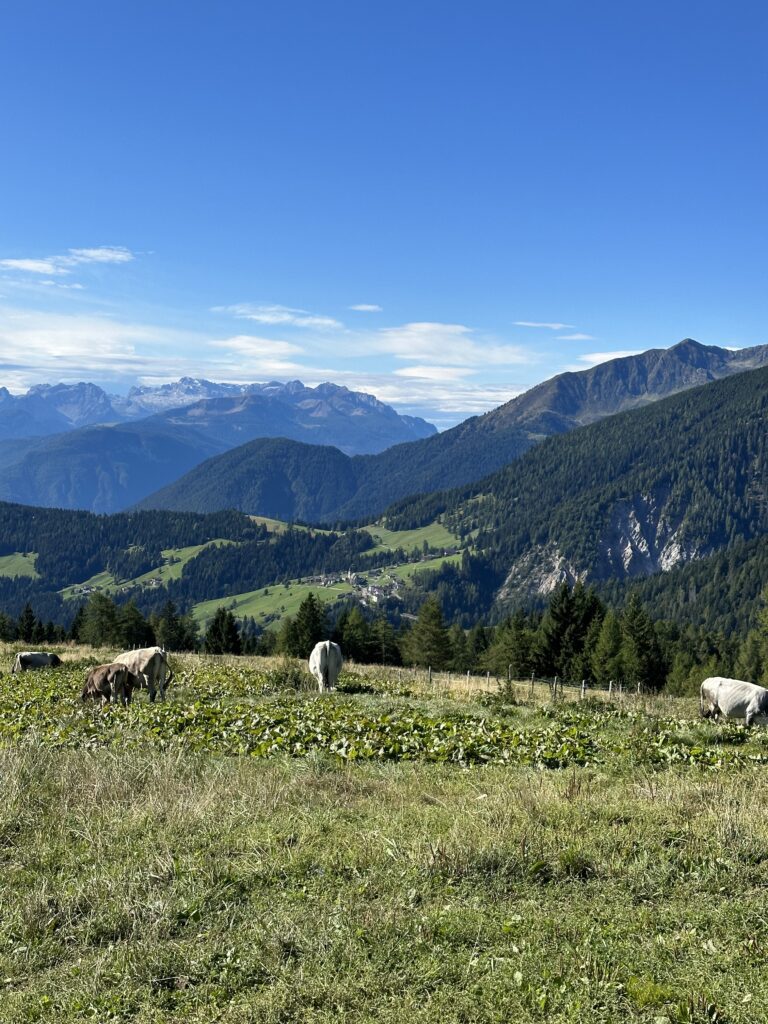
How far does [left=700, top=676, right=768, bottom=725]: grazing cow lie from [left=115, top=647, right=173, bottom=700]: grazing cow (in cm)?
2104

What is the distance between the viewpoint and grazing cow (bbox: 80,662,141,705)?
23906 millimetres

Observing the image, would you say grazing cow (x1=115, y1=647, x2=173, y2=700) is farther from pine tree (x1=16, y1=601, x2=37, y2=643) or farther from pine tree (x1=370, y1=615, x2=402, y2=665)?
pine tree (x1=370, y1=615, x2=402, y2=665)

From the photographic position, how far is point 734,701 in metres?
25.1

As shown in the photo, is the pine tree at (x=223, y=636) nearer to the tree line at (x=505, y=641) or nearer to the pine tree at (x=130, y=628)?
the tree line at (x=505, y=641)

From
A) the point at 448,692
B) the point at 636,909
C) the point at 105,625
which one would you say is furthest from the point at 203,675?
the point at 105,625

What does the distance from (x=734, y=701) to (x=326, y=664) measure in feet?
52.4

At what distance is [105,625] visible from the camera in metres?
96.9

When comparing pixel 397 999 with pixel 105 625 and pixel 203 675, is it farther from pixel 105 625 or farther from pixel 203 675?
pixel 105 625

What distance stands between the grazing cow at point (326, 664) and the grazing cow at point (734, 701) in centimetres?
1490

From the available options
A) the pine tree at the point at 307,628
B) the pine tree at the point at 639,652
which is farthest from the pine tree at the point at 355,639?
the pine tree at the point at 639,652

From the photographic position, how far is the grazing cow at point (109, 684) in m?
23.9

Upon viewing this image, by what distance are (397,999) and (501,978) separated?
1.03 meters

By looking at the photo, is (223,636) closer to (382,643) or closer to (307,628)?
(307,628)

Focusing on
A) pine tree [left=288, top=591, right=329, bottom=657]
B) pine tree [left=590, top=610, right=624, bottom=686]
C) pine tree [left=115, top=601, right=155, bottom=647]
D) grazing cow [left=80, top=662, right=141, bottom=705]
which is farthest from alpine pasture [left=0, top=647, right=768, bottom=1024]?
pine tree [left=115, top=601, right=155, bottom=647]
